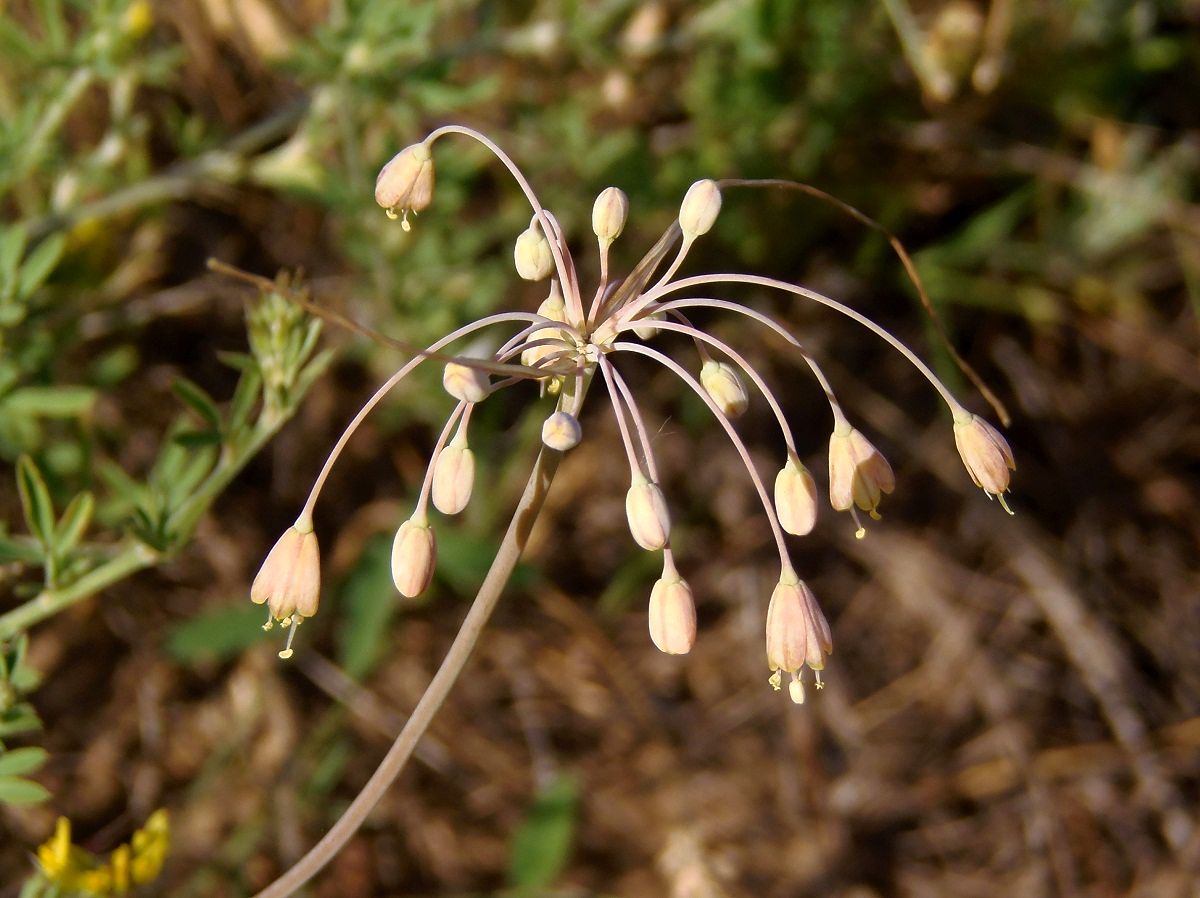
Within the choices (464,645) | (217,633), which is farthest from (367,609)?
(464,645)

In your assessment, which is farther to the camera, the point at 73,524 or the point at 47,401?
the point at 47,401

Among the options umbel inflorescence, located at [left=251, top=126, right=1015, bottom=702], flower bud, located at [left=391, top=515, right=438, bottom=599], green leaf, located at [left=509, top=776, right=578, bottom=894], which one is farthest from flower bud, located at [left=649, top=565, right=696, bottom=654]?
green leaf, located at [left=509, top=776, right=578, bottom=894]

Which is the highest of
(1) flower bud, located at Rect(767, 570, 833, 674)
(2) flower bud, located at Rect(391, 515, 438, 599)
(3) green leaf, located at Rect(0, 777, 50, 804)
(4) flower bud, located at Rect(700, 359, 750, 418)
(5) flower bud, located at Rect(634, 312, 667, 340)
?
(5) flower bud, located at Rect(634, 312, 667, 340)

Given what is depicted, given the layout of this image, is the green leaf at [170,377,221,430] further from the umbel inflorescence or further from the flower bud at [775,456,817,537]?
the flower bud at [775,456,817,537]

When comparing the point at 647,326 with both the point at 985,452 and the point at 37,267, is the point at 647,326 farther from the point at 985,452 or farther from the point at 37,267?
the point at 37,267

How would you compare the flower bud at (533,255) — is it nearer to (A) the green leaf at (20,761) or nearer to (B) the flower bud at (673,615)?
(B) the flower bud at (673,615)

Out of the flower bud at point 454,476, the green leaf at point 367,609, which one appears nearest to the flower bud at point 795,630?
the flower bud at point 454,476
